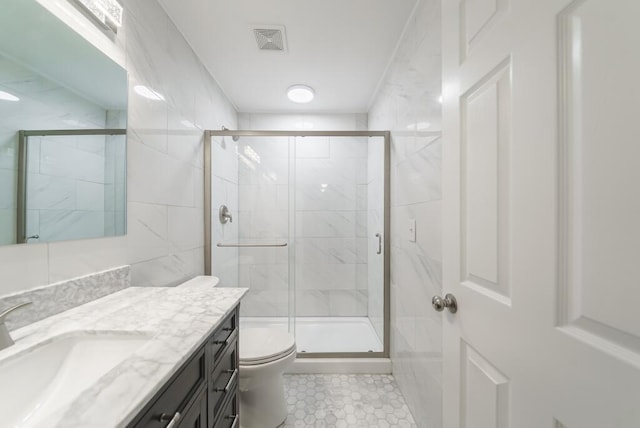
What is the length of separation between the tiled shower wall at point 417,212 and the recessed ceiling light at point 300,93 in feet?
2.41

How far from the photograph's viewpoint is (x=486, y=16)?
2.21ft

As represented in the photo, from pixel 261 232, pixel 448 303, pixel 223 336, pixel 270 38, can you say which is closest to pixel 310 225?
pixel 261 232

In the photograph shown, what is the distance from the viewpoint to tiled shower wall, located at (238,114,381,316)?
7.95 feet

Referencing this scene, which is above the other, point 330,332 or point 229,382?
point 229,382

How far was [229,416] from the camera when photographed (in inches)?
41.8

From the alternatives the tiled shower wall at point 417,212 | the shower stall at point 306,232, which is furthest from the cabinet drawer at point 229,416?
the shower stall at point 306,232

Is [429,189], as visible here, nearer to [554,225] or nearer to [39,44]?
[554,225]

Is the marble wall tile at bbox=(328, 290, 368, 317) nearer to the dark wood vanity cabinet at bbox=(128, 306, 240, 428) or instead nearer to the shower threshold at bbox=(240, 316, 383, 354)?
the shower threshold at bbox=(240, 316, 383, 354)

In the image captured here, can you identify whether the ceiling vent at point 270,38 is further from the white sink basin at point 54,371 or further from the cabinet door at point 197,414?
the cabinet door at point 197,414

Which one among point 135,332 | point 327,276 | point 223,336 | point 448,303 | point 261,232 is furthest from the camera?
point 327,276

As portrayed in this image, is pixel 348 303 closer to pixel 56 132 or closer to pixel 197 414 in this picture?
pixel 197 414

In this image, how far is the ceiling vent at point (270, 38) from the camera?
1.64 metres

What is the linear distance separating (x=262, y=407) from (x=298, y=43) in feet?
7.20

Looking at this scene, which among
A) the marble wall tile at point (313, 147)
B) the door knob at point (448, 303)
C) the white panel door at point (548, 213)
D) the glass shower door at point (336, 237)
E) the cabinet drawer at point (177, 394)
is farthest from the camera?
the glass shower door at point (336, 237)
